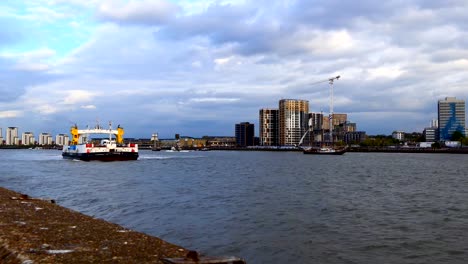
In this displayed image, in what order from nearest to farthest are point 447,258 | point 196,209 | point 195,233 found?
point 447,258, point 195,233, point 196,209

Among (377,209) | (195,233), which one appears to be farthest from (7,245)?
(377,209)

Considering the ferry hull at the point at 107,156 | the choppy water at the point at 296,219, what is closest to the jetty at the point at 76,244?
the choppy water at the point at 296,219

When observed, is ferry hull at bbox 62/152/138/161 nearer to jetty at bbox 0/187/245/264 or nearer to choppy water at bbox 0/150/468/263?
choppy water at bbox 0/150/468/263

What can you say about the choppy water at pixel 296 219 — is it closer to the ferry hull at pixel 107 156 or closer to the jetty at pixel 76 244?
the jetty at pixel 76 244

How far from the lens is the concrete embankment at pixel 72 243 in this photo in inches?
386

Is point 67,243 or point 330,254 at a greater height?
point 67,243

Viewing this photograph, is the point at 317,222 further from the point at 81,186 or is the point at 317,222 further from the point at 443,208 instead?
the point at 81,186

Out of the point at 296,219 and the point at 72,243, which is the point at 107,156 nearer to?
the point at 296,219

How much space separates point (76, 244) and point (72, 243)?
0.17 metres

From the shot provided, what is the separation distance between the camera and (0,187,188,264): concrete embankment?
9.80m

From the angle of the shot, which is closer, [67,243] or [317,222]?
[67,243]

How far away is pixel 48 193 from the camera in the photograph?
3641cm

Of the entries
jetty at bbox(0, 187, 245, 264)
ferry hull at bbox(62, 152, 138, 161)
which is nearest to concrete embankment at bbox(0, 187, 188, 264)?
jetty at bbox(0, 187, 245, 264)

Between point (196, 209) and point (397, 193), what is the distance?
60.2 feet
